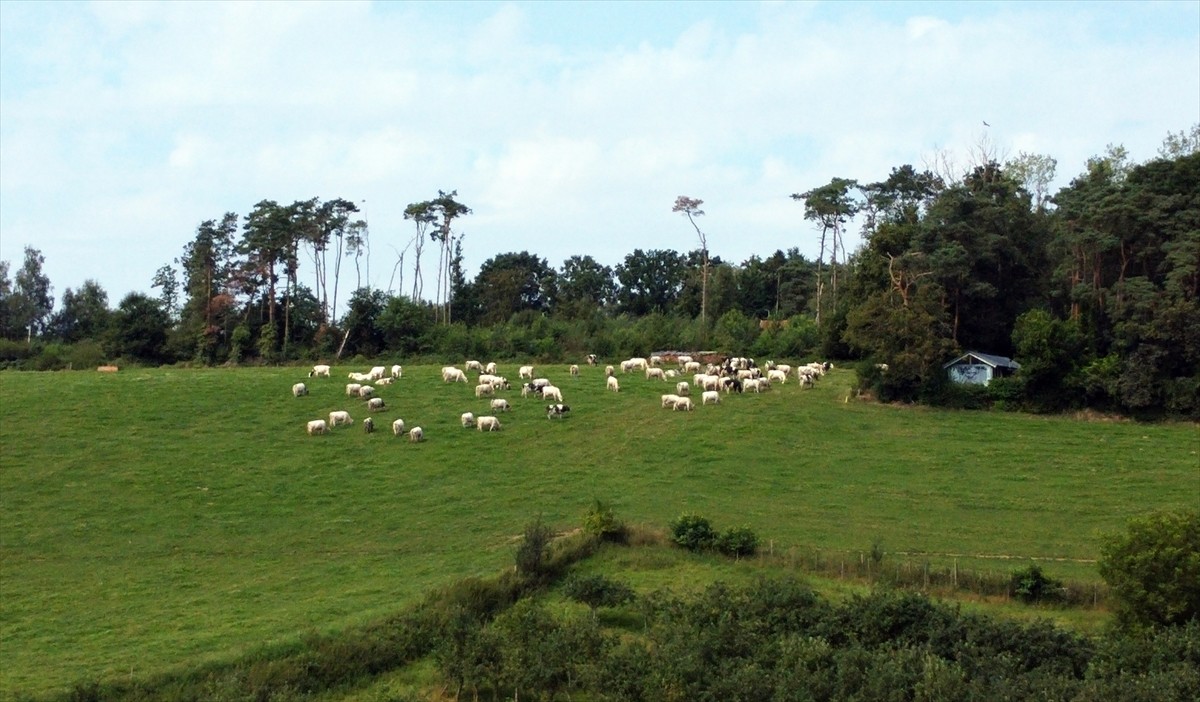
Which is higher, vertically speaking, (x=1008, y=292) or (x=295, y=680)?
(x=1008, y=292)

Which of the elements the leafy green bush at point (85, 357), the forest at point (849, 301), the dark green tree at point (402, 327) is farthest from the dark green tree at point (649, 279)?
the leafy green bush at point (85, 357)

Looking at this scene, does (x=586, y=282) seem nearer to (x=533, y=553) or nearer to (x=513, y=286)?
(x=513, y=286)

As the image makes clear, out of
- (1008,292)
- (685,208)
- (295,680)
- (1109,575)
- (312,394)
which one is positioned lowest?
(295,680)

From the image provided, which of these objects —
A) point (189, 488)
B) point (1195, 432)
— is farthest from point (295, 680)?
point (1195, 432)

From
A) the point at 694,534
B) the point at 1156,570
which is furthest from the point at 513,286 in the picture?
the point at 1156,570

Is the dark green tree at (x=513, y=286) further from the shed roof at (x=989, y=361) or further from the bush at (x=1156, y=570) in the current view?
the bush at (x=1156, y=570)

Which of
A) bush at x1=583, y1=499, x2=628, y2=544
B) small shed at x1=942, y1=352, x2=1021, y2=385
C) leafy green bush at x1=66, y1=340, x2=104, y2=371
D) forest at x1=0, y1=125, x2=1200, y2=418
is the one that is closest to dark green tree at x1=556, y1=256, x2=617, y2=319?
forest at x1=0, y1=125, x2=1200, y2=418

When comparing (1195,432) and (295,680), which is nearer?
(295,680)

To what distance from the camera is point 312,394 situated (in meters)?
55.3

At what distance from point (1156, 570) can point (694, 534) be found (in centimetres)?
1308

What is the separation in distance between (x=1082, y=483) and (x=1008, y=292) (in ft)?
75.9

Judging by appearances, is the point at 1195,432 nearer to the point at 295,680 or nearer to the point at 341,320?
the point at 295,680

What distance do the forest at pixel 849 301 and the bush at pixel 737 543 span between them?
22767 millimetres

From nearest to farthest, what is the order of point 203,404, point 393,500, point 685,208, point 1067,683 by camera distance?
1. point 1067,683
2. point 393,500
3. point 203,404
4. point 685,208
